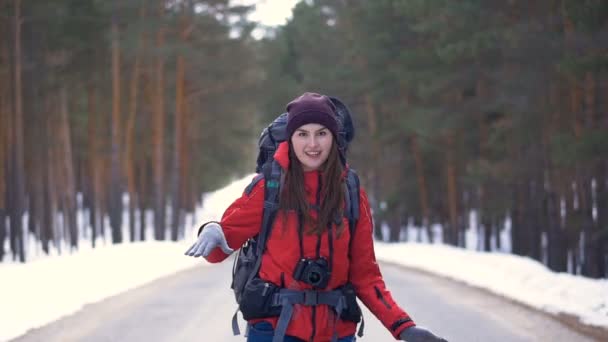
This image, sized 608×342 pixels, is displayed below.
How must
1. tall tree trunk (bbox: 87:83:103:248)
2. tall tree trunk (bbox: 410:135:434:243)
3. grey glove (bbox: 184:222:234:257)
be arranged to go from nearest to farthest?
grey glove (bbox: 184:222:234:257) → tall tree trunk (bbox: 87:83:103:248) → tall tree trunk (bbox: 410:135:434:243)

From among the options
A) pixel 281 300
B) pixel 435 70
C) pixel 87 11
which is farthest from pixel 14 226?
pixel 281 300

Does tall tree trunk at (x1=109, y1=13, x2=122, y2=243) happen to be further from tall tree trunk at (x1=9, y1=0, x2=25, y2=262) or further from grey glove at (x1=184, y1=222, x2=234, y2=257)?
grey glove at (x1=184, y1=222, x2=234, y2=257)

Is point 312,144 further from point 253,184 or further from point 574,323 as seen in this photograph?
point 574,323

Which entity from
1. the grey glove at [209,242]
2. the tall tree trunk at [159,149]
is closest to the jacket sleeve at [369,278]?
the grey glove at [209,242]

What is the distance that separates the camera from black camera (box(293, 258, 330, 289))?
13.0 feet

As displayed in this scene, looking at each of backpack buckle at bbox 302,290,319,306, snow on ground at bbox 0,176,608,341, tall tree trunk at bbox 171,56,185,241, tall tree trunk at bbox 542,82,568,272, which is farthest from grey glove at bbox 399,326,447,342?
tall tree trunk at bbox 171,56,185,241

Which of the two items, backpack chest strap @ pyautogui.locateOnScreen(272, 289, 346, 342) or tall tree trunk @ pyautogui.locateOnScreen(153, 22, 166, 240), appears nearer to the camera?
backpack chest strap @ pyautogui.locateOnScreen(272, 289, 346, 342)

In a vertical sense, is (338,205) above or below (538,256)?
above

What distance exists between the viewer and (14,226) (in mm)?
30359

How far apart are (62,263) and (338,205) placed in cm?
1822

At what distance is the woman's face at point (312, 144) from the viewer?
161 inches

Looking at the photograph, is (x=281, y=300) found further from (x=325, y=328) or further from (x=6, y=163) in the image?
(x=6, y=163)

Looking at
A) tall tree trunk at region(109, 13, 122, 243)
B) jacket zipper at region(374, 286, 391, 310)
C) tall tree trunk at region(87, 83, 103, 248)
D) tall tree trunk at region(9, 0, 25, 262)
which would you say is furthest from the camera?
tall tree trunk at region(87, 83, 103, 248)

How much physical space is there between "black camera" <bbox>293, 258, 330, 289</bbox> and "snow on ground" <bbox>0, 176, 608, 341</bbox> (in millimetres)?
635
